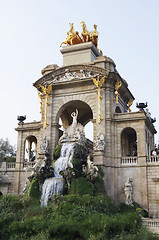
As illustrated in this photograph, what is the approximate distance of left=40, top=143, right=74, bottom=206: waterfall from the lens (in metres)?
24.5

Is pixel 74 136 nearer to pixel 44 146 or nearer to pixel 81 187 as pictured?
pixel 44 146

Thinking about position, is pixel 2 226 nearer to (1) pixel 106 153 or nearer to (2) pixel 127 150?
(1) pixel 106 153

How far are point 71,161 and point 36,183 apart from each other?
314 centimetres

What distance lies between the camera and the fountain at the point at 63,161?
24553 mm

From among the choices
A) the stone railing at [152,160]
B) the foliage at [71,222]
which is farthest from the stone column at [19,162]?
the stone railing at [152,160]

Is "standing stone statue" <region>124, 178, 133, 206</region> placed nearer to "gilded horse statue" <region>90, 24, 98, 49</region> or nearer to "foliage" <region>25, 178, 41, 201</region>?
"foliage" <region>25, 178, 41, 201</region>

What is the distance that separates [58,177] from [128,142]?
1007 cm

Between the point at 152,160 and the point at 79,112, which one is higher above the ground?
the point at 79,112

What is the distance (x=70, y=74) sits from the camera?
1214 inches

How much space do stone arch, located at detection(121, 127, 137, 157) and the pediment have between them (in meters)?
6.28

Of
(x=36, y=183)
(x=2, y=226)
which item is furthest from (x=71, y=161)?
(x=2, y=226)

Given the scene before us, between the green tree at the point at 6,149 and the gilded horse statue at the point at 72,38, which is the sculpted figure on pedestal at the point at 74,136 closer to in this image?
the gilded horse statue at the point at 72,38

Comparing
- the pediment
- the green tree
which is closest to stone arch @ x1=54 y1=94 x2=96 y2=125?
the pediment

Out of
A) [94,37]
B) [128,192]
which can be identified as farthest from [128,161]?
[94,37]
